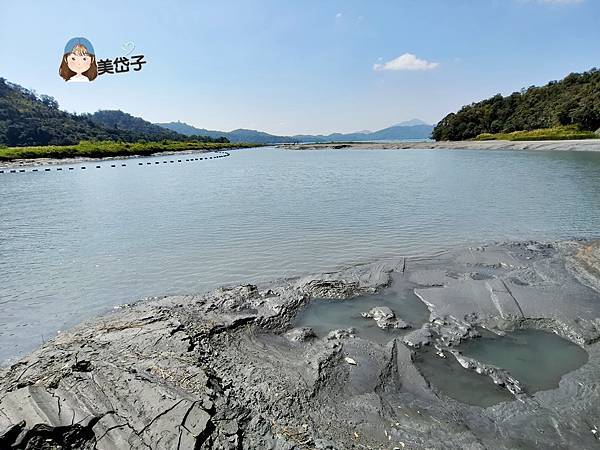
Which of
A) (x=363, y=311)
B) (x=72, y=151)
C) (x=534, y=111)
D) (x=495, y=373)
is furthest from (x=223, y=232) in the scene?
(x=534, y=111)

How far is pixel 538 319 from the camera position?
702cm

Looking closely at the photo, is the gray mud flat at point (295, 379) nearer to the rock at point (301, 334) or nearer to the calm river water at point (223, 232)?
the rock at point (301, 334)

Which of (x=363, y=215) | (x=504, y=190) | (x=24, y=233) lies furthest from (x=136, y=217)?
(x=504, y=190)

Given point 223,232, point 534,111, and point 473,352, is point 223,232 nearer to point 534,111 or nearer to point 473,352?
point 473,352

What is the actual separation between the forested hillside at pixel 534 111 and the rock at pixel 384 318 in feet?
288

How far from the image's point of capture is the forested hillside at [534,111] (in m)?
72.4

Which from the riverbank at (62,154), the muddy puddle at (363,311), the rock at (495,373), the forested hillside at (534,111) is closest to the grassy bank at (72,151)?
the riverbank at (62,154)

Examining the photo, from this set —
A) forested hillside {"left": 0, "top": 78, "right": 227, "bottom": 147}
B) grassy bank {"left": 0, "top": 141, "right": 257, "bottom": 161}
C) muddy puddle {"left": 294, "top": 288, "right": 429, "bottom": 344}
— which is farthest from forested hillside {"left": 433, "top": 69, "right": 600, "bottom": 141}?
forested hillside {"left": 0, "top": 78, "right": 227, "bottom": 147}

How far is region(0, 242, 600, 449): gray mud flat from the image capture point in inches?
161

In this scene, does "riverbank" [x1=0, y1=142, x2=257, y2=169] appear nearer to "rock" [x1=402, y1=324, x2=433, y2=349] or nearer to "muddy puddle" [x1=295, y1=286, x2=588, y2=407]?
"muddy puddle" [x1=295, y1=286, x2=588, y2=407]

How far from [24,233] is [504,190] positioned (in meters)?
28.0

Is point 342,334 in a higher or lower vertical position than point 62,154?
lower

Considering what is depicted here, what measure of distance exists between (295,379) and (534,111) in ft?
359

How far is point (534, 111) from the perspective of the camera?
8981 centimetres
